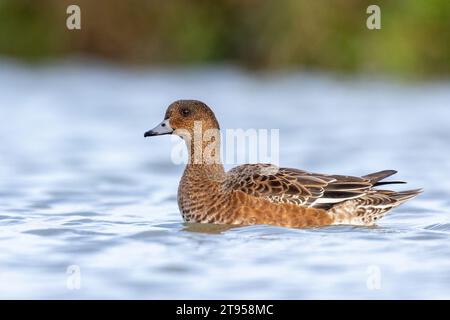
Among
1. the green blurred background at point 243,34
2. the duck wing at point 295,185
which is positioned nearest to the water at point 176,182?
the duck wing at point 295,185

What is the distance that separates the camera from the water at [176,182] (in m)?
6.93

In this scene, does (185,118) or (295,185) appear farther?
(185,118)

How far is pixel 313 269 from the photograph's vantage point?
717cm

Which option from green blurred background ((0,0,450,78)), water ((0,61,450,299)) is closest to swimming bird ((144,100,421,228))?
water ((0,61,450,299))

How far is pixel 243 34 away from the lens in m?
19.3

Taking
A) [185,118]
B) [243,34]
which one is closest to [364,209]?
[185,118]

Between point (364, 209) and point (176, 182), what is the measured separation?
370 cm

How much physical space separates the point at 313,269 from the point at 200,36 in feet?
42.5

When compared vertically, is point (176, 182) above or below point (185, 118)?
below

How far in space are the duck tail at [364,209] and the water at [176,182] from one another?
0.34 ft

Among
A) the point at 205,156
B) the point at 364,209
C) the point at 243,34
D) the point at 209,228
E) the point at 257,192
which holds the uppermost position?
the point at 243,34

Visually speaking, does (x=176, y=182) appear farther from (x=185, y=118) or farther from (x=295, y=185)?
(x=295, y=185)
